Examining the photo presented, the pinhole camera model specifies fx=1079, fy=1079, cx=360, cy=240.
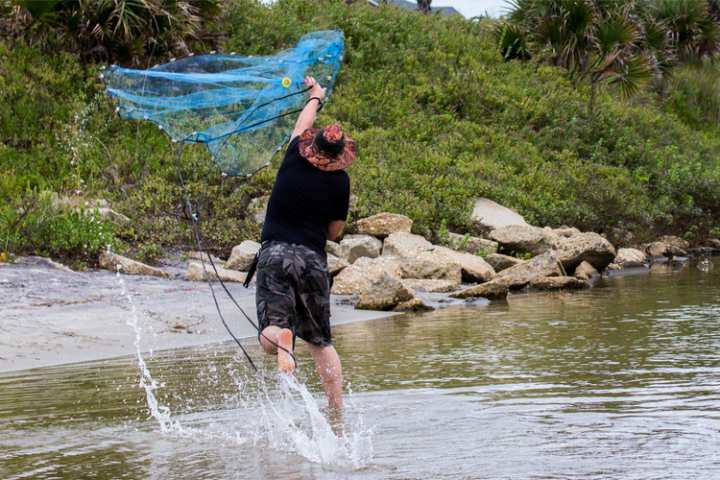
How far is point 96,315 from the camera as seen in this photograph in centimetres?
1095

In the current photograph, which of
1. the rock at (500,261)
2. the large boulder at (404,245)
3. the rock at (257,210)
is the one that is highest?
the rock at (257,210)

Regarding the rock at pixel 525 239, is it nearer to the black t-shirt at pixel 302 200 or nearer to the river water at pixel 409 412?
the river water at pixel 409 412

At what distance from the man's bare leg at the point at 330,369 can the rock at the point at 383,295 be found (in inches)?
265

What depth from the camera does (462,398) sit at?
24.3 ft

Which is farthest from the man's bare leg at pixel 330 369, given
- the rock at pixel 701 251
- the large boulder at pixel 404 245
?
the rock at pixel 701 251


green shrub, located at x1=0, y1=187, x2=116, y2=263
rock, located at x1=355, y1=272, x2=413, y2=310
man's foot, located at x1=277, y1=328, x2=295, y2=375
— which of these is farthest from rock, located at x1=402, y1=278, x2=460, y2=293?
man's foot, located at x1=277, y1=328, x2=295, y2=375

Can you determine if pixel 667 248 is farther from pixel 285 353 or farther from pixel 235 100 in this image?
pixel 285 353

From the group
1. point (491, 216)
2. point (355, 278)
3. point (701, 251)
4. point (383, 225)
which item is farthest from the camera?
point (701, 251)

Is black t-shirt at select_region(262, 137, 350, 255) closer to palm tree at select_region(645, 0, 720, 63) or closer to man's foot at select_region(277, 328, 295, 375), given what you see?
man's foot at select_region(277, 328, 295, 375)

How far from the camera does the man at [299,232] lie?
19.7 feet

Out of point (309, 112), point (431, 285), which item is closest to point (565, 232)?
point (431, 285)

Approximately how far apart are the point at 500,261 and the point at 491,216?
107 inches

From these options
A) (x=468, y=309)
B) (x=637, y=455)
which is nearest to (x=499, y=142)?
(x=468, y=309)

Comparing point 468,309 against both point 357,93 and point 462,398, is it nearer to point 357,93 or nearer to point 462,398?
point 462,398
